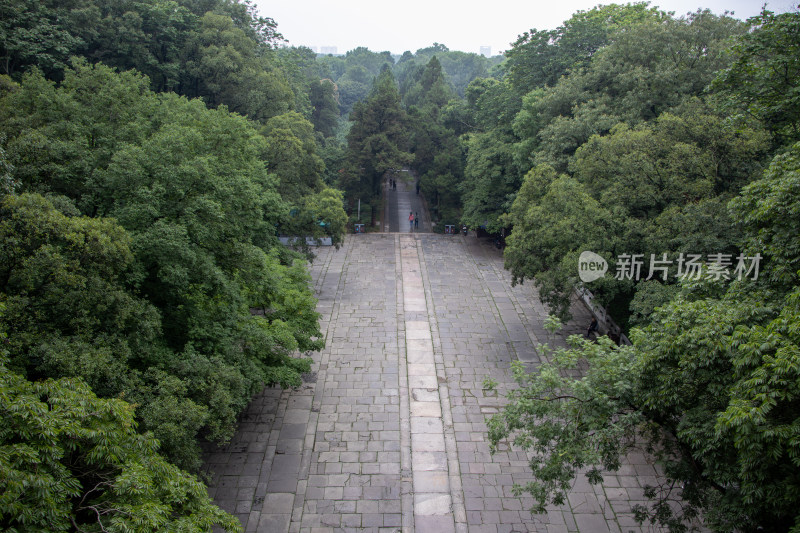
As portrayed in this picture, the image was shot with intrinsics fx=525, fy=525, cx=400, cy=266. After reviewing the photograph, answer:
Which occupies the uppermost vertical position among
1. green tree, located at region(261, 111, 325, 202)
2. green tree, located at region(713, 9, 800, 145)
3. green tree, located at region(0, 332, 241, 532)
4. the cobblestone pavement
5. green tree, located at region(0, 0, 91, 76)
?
green tree, located at region(0, 0, 91, 76)

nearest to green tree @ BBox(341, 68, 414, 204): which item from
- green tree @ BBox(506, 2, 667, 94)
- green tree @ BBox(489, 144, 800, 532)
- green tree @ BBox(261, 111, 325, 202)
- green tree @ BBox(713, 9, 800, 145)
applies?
green tree @ BBox(506, 2, 667, 94)

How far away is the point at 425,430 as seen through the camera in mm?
11773

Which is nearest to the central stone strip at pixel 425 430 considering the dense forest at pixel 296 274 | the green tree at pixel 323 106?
the dense forest at pixel 296 274

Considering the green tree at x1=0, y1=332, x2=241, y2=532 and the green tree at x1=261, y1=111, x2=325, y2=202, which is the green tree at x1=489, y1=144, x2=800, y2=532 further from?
the green tree at x1=261, y1=111, x2=325, y2=202

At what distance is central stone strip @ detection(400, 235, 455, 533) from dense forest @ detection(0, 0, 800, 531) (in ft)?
6.37

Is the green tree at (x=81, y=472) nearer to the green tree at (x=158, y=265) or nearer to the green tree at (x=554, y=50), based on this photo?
the green tree at (x=158, y=265)

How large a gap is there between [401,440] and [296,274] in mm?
5345

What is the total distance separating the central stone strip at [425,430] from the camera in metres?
9.56

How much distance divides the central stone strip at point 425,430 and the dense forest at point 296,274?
1941 mm

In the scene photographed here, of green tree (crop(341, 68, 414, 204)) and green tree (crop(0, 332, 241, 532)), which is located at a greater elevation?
green tree (crop(341, 68, 414, 204))

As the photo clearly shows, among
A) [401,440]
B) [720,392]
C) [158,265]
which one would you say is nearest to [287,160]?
[158,265]

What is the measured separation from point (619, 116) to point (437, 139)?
16294mm

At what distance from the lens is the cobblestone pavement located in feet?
31.1

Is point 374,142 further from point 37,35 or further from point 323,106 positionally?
point 323,106
